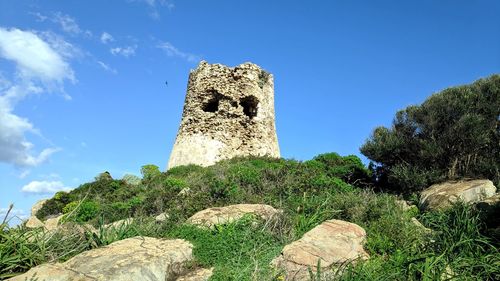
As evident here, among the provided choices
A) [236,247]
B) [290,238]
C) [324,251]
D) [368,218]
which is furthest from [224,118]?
[324,251]

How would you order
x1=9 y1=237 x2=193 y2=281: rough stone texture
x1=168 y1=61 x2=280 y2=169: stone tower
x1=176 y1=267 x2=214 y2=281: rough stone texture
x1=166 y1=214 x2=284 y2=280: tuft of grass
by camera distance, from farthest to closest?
x1=168 y1=61 x2=280 y2=169: stone tower → x1=176 y1=267 x2=214 y2=281: rough stone texture → x1=166 y1=214 x2=284 y2=280: tuft of grass → x1=9 y1=237 x2=193 y2=281: rough stone texture

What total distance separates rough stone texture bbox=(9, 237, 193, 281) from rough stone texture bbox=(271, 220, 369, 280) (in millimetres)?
1404

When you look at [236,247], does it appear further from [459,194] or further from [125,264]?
[459,194]

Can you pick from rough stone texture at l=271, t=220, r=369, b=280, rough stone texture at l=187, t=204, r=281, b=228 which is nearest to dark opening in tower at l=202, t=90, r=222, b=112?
rough stone texture at l=187, t=204, r=281, b=228

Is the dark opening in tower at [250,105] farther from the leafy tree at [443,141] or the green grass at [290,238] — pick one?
the green grass at [290,238]

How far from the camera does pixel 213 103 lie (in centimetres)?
2627

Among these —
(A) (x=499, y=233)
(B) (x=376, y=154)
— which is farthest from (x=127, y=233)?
(B) (x=376, y=154)

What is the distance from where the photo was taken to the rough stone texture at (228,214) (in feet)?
24.7

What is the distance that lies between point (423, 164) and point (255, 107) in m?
11.5

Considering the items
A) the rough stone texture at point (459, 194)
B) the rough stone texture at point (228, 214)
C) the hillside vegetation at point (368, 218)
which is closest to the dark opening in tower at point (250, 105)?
the hillside vegetation at point (368, 218)

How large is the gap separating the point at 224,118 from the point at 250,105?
203 centimetres

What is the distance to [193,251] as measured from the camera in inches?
261

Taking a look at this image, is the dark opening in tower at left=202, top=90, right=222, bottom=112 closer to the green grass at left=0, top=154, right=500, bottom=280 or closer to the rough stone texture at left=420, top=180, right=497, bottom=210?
the rough stone texture at left=420, top=180, right=497, bottom=210

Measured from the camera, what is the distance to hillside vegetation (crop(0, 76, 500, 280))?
5875 millimetres
